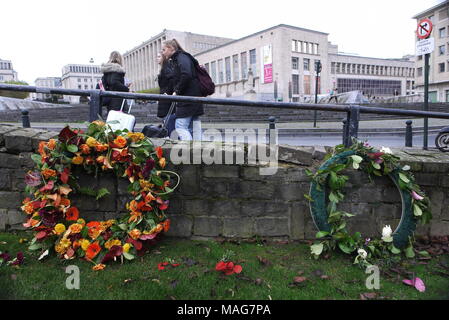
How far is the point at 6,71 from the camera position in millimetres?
112625

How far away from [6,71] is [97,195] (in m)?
134

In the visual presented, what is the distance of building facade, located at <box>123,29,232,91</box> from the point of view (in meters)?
95.9

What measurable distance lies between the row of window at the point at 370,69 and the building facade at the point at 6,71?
98.9 metres

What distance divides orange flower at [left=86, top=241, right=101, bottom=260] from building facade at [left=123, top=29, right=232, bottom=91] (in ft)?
307

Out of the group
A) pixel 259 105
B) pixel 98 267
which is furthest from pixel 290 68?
pixel 98 267

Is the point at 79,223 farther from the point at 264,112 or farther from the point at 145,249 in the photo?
the point at 264,112

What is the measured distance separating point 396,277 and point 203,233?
1.75 metres

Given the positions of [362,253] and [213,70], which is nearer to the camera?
[362,253]

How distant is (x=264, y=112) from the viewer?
19.9m

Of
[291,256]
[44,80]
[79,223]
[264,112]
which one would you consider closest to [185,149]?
[79,223]

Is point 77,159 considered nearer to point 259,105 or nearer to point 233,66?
point 259,105

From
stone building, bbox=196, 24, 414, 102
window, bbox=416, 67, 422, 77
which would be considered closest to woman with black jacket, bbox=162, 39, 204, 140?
stone building, bbox=196, 24, 414, 102

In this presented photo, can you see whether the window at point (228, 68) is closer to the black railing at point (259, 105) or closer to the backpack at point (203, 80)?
the backpack at point (203, 80)

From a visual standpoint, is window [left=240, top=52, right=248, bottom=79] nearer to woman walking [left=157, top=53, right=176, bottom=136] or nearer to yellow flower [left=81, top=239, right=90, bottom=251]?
woman walking [left=157, top=53, right=176, bottom=136]
